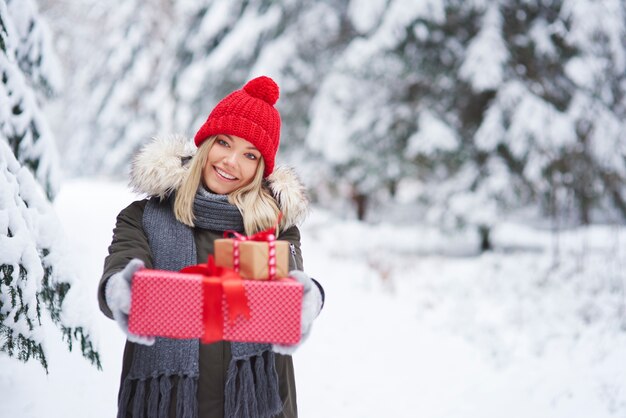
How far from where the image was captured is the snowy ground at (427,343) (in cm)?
331

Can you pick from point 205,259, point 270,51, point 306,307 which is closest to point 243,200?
point 205,259

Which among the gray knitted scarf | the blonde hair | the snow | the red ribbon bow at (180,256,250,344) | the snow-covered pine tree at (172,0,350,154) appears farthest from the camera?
the snow-covered pine tree at (172,0,350,154)

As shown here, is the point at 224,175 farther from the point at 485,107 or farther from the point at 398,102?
the point at 485,107

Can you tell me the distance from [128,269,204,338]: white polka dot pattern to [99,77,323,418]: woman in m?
0.14

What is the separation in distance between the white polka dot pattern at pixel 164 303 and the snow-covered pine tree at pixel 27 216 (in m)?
0.82

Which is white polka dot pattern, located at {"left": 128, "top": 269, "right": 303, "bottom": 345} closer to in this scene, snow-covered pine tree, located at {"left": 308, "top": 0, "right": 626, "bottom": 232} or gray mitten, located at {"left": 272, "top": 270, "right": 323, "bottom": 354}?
gray mitten, located at {"left": 272, "top": 270, "right": 323, "bottom": 354}

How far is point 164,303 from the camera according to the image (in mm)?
1479

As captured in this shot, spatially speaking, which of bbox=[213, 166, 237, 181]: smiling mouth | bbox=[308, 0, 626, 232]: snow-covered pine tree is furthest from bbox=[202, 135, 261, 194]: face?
bbox=[308, 0, 626, 232]: snow-covered pine tree

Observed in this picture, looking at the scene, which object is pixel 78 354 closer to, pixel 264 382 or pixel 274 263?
pixel 264 382

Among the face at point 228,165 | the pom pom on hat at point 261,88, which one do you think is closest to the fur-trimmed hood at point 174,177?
the face at point 228,165

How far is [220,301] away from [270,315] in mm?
155

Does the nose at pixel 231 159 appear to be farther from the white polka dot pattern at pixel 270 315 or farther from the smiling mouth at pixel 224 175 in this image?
the white polka dot pattern at pixel 270 315

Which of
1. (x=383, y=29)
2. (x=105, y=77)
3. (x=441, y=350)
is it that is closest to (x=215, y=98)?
(x=383, y=29)

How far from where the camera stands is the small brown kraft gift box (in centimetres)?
151
